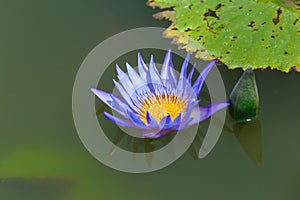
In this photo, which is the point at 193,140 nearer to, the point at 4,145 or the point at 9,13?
the point at 4,145

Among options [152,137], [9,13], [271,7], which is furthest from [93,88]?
[271,7]

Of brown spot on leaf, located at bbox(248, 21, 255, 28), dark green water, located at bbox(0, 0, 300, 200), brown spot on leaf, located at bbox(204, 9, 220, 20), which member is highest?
brown spot on leaf, located at bbox(204, 9, 220, 20)

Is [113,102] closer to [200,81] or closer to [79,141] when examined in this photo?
[79,141]

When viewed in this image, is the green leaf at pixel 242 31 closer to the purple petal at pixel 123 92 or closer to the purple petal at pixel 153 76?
the purple petal at pixel 153 76

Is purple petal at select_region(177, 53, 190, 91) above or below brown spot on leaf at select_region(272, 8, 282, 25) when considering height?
below

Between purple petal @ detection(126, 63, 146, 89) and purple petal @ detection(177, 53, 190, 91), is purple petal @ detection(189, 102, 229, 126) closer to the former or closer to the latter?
purple petal @ detection(177, 53, 190, 91)

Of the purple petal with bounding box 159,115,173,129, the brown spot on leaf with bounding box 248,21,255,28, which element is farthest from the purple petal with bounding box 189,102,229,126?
the brown spot on leaf with bounding box 248,21,255,28

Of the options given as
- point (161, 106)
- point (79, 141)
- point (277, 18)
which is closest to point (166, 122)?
point (161, 106)

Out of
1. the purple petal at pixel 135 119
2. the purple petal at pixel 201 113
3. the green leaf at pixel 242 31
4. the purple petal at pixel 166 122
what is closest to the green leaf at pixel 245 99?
the purple petal at pixel 201 113

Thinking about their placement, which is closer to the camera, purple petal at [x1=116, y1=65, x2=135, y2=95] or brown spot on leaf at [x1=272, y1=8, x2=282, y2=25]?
purple petal at [x1=116, y1=65, x2=135, y2=95]
